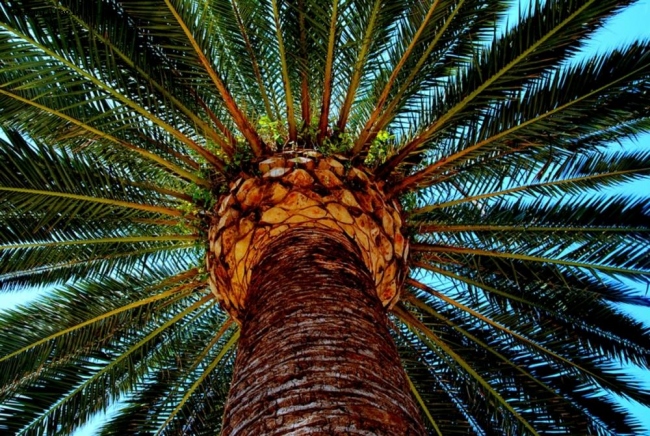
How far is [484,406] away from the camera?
20.7ft

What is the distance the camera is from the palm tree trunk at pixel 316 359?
231 cm

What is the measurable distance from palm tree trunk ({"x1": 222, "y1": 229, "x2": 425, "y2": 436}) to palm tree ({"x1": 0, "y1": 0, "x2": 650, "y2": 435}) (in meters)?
0.69

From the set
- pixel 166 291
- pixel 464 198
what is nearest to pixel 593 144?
pixel 464 198

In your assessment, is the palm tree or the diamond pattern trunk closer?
the diamond pattern trunk

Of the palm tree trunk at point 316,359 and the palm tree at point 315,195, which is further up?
the palm tree at point 315,195

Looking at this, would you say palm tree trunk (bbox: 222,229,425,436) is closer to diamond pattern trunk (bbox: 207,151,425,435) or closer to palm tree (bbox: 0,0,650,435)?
diamond pattern trunk (bbox: 207,151,425,435)

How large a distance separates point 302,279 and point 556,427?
3615mm

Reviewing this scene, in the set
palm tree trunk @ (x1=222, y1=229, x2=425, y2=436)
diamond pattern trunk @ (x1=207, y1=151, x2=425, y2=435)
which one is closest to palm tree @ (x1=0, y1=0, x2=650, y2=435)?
diamond pattern trunk @ (x1=207, y1=151, x2=425, y2=435)

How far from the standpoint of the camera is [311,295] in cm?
333

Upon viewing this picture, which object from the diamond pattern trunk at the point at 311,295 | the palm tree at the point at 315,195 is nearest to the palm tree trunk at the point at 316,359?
the diamond pattern trunk at the point at 311,295

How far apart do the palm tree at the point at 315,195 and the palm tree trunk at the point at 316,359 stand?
691 mm

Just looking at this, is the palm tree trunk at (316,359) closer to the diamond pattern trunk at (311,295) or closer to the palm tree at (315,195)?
the diamond pattern trunk at (311,295)

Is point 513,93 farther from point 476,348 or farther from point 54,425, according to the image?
point 54,425

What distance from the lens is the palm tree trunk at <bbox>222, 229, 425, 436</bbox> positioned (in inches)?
90.9
